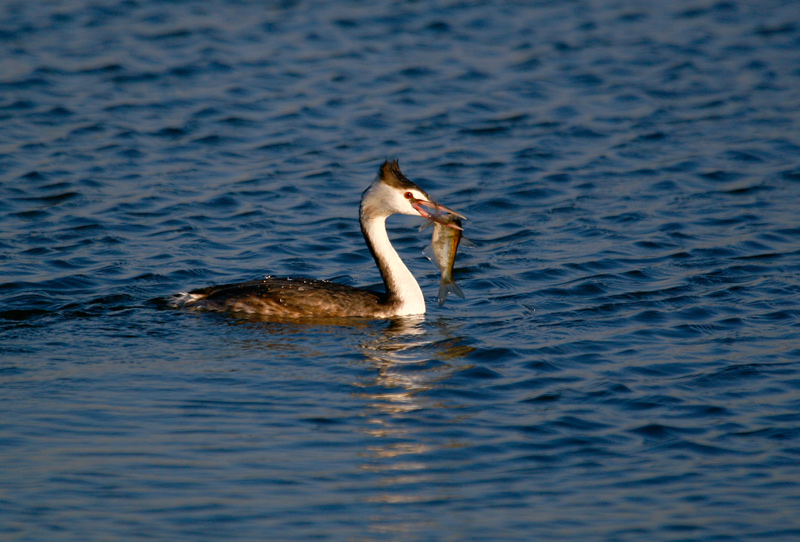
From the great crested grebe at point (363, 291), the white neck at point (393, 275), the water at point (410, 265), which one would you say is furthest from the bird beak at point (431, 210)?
the water at point (410, 265)

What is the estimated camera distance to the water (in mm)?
7078

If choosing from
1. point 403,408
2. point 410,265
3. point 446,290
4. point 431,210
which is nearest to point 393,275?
point 446,290

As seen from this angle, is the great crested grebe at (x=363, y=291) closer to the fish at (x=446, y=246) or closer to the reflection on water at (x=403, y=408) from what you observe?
the fish at (x=446, y=246)

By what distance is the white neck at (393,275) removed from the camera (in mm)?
10812

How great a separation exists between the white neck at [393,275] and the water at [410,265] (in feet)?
1.00

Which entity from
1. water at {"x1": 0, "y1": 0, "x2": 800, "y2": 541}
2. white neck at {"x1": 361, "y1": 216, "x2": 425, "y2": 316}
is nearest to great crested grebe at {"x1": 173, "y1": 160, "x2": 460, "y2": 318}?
white neck at {"x1": 361, "y1": 216, "x2": 425, "y2": 316}

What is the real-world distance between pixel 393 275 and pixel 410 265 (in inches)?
79.5

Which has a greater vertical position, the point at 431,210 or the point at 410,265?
the point at 431,210

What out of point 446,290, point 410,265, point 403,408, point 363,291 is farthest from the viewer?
point 410,265

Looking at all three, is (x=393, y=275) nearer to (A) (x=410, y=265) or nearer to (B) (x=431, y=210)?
(B) (x=431, y=210)

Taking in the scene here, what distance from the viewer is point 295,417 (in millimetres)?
8164

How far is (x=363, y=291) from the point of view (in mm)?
10922

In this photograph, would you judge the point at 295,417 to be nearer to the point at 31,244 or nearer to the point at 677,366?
the point at 677,366

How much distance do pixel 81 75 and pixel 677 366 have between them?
14067 millimetres
